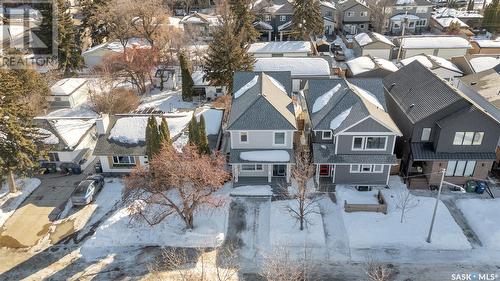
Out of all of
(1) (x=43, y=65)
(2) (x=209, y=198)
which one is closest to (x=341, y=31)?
(1) (x=43, y=65)

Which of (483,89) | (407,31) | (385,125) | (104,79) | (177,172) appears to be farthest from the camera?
(407,31)

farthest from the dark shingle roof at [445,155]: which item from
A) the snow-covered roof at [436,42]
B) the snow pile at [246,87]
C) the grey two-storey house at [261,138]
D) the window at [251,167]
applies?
the snow-covered roof at [436,42]

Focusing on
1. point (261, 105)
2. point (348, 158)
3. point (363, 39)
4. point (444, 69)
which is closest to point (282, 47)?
point (363, 39)

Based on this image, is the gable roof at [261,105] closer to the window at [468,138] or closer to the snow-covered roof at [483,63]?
the window at [468,138]

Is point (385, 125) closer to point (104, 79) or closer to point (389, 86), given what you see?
point (389, 86)

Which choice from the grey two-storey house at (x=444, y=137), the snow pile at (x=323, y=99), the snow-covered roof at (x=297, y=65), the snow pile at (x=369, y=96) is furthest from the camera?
the snow-covered roof at (x=297, y=65)

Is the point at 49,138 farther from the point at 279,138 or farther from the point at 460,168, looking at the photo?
the point at 460,168

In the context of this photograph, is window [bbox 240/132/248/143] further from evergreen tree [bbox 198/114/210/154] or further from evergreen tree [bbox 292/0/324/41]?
evergreen tree [bbox 292/0/324/41]
